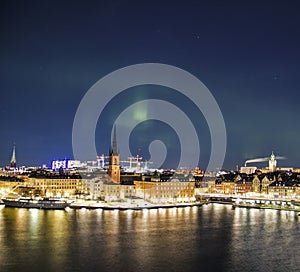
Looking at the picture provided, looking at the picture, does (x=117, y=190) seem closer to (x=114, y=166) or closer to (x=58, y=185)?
(x=114, y=166)

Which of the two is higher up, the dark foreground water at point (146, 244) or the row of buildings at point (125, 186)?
the row of buildings at point (125, 186)

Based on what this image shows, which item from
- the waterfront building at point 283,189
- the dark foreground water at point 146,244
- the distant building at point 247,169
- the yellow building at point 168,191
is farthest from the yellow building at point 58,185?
the distant building at point 247,169

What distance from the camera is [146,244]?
996 centimetres

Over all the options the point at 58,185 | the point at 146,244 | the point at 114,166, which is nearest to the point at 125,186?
the point at 114,166

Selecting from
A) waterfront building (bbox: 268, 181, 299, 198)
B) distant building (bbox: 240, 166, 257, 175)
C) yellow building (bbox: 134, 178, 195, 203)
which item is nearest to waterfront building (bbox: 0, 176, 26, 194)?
yellow building (bbox: 134, 178, 195, 203)

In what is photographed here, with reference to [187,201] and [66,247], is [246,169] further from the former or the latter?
[66,247]

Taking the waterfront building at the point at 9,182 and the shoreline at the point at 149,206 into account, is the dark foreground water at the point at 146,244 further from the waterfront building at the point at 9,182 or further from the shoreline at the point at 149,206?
the waterfront building at the point at 9,182

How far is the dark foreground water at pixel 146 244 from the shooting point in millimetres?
8164

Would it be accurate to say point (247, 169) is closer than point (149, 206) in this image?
No

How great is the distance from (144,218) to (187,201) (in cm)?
747

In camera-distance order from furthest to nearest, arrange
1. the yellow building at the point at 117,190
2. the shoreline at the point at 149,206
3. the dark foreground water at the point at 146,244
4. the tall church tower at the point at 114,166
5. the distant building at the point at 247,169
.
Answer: the distant building at the point at 247,169
the tall church tower at the point at 114,166
the yellow building at the point at 117,190
the shoreline at the point at 149,206
the dark foreground water at the point at 146,244

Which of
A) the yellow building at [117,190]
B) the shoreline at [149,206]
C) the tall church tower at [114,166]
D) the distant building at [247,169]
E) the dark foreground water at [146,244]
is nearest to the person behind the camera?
the dark foreground water at [146,244]

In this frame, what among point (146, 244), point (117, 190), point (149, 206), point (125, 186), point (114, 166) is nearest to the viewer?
point (146, 244)

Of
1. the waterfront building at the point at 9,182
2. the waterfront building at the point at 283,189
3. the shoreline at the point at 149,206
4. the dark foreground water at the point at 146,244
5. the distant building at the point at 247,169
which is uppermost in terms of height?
the distant building at the point at 247,169
